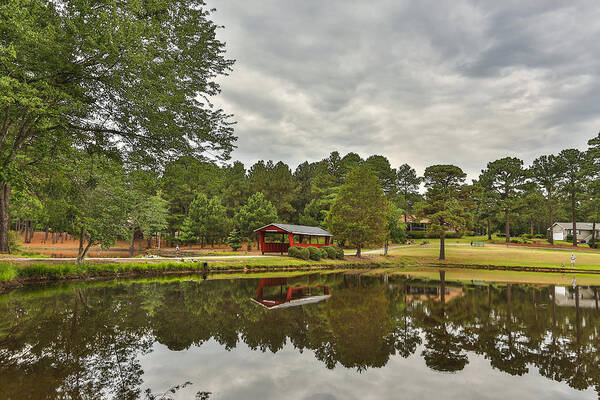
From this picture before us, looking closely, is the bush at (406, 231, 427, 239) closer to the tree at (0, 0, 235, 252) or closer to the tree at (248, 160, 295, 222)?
the tree at (248, 160, 295, 222)

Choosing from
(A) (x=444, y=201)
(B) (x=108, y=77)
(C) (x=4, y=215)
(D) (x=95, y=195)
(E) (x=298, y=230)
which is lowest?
(E) (x=298, y=230)

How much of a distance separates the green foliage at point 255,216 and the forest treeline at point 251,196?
155 millimetres

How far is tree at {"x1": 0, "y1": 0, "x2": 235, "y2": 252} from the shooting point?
8.85m

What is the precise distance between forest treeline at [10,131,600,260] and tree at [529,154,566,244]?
0.54 feet

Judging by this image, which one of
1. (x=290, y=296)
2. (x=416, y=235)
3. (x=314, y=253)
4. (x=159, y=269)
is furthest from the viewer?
(x=416, y=235)

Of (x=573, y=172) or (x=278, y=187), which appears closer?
(x=573, y=172)

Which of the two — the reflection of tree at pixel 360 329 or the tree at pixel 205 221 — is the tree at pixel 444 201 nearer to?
the reflection of tree at pixel 360 329

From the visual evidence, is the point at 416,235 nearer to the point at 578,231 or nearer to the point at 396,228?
the point at 396,228

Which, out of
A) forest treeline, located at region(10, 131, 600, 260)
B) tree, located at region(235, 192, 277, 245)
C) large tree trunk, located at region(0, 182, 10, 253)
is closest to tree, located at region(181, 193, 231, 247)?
forest treeline, located at region(10, 131, 600, 260)

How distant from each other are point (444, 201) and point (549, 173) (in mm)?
33366

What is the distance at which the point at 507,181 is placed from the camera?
49.6 m

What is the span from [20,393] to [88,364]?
1.26m

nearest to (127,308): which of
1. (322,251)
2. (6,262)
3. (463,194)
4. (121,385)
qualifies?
(121,385)

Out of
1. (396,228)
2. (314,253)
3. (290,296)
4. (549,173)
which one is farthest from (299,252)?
(549,173)
